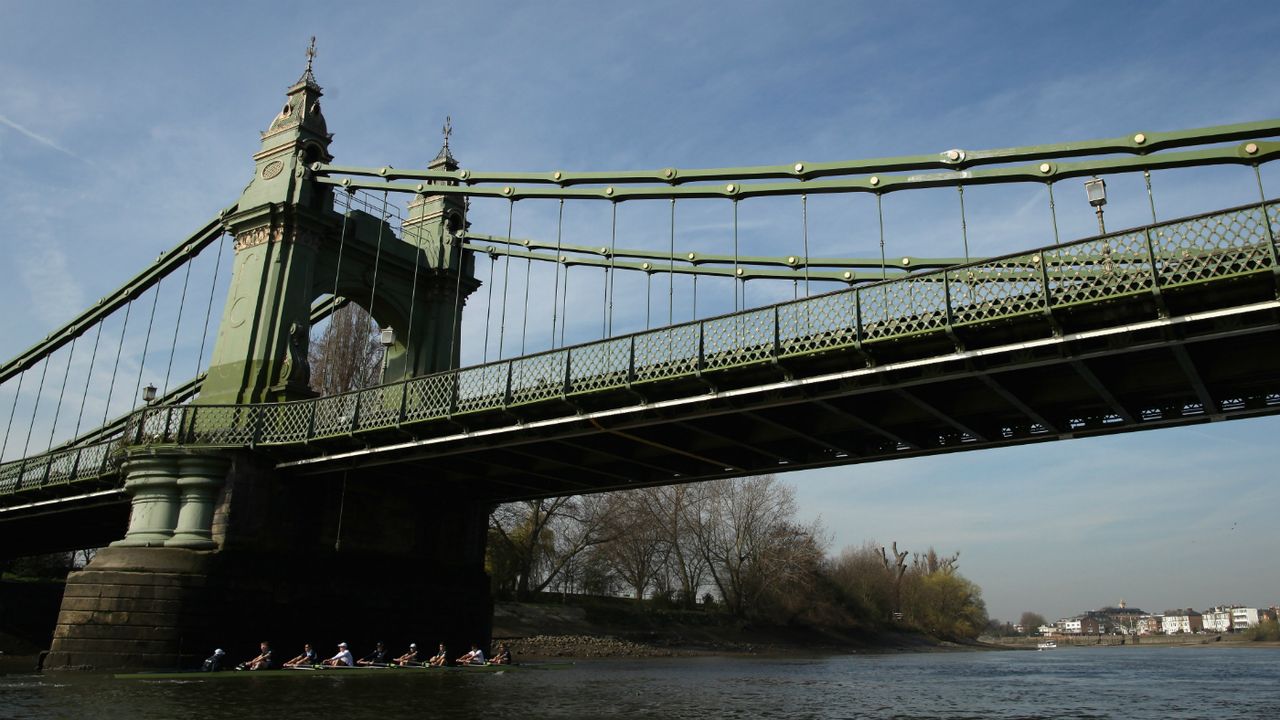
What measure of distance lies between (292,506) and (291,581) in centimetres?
232

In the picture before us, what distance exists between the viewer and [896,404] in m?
20.5

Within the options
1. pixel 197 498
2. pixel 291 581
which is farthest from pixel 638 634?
pixel 197 498

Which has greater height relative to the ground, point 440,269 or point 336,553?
point 440,269

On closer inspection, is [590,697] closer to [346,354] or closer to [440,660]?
[440,660]

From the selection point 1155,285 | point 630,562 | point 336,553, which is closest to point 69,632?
point 336,553

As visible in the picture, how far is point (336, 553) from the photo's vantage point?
90.2 ft

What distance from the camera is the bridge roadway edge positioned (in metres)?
23.4

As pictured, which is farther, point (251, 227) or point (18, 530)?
point (18, 530)

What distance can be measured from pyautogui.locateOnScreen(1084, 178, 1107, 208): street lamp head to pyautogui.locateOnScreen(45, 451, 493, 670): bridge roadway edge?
21294 millimetres

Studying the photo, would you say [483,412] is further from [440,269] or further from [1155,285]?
[1155,285]

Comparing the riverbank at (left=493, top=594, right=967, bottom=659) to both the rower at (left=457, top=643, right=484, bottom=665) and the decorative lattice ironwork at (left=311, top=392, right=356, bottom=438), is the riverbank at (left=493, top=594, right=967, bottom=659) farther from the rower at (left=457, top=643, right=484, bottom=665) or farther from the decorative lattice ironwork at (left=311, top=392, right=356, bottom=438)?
the decorative lattice ironwork at (left=311, top=392, right=356, bottom=438)

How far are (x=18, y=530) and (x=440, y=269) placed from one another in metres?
26.3

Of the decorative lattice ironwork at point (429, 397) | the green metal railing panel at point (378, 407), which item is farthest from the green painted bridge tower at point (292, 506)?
the decorative lattice ironwork at point (429, 397)

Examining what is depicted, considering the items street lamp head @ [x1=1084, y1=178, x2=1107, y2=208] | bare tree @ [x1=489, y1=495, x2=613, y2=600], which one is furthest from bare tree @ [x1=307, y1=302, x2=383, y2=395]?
street lamp head @ [x1=1084, y1=178, x2=1107, y2=208]
